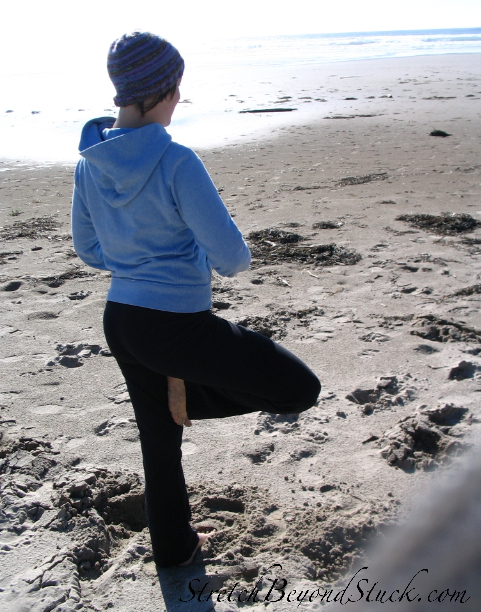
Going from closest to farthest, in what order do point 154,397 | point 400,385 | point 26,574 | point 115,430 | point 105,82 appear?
point 154,397 → point 26,574 → point 115,430 → point 400,385 → point 105,82

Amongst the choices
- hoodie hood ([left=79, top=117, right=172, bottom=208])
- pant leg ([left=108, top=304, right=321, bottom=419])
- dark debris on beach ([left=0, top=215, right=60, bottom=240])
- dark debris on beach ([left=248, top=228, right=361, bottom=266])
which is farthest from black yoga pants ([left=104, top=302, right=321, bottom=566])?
dark debris on beach ([left=0, top=215, right=60, bottom=240])

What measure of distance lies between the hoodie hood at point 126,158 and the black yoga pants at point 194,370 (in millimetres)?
345

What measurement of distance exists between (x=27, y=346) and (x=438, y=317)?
8.95 ft

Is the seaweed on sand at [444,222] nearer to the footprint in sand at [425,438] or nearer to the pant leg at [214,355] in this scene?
the footprint in sand at [425,438]

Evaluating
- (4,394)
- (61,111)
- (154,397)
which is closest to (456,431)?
(154,397)

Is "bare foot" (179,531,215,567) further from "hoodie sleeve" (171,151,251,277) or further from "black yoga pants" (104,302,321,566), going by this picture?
"hoodie sleeve" (171,151,251,277)

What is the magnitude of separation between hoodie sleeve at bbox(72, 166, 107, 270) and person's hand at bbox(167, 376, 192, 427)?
497 mm

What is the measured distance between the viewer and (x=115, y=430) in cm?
285

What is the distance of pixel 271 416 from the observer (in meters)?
2.90

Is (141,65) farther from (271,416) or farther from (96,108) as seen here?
(96,108)

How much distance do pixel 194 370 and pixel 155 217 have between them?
0.46 metres

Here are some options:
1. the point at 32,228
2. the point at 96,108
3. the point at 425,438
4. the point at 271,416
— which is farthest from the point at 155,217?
the point at 96,108

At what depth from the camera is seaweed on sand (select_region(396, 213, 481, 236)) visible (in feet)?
17.3

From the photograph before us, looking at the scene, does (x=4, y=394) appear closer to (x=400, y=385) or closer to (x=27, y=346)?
(x=27, y=346)
